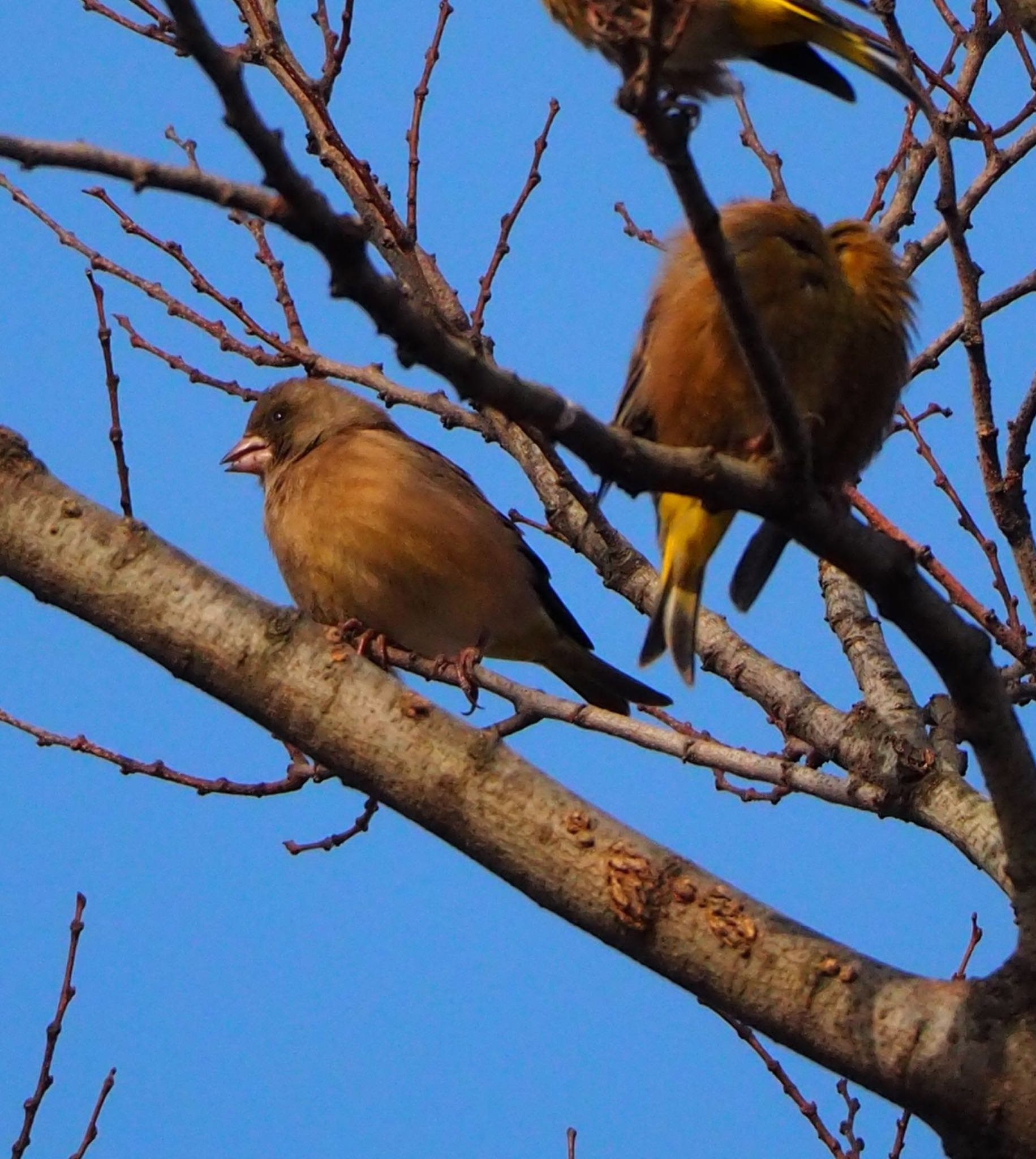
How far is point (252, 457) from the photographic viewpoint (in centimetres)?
611

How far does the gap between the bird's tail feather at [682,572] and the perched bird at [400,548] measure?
3.51 ft

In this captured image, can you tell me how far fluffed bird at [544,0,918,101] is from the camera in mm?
3639

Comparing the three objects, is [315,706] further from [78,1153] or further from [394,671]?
[394,671]

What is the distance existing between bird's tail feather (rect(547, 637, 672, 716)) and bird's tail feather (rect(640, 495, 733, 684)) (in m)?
1.21

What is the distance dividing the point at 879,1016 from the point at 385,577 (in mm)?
2844

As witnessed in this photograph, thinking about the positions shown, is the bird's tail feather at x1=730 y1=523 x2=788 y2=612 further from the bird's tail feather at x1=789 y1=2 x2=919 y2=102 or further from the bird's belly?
the bird's tail feather at x1=789 y1=2 x2=919 y2=102

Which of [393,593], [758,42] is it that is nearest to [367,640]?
[393,593]

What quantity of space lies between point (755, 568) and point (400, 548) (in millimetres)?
1232

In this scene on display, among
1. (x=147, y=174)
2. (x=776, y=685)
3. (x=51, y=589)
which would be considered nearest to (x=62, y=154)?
(x=147, y=174)

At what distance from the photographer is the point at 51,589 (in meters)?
3.04

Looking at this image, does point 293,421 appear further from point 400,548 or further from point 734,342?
point 734,342

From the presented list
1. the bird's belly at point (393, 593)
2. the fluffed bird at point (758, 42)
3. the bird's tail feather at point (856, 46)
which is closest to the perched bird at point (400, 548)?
the bird's belly at point (393, 593)

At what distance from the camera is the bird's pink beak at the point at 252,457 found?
239 inches

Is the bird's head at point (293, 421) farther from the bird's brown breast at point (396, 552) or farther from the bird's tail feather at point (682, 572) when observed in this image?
the bird's tail feather at point (682, 572)
